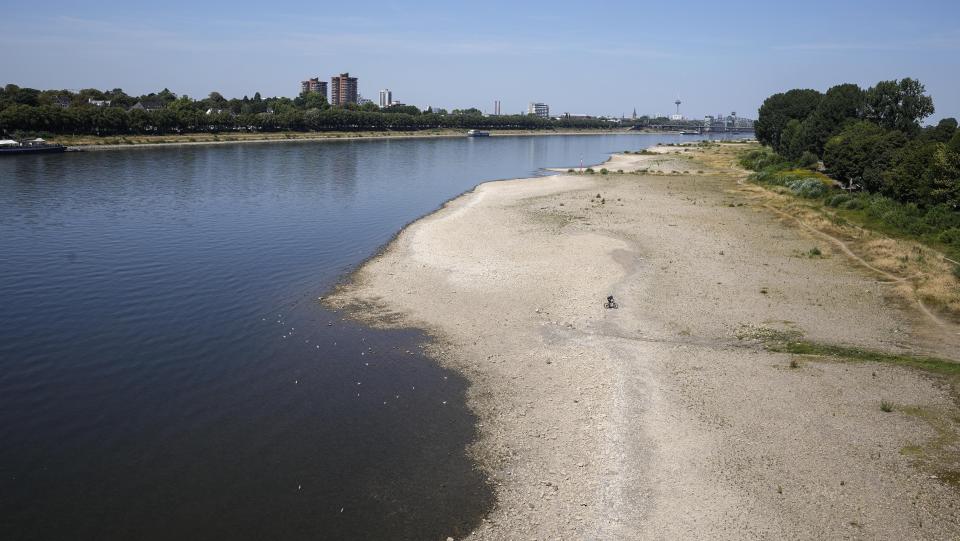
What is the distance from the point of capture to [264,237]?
40062 millimetres

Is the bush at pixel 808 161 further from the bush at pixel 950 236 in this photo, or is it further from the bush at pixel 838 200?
the bush at pixel 950 236

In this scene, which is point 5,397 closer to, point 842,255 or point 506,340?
point 506,340

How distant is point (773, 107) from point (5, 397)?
4452 inches

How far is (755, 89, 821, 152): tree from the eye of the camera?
9414cm

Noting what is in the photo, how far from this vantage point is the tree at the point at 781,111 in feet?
309

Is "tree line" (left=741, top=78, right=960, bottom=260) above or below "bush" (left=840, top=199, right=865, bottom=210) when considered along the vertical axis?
above

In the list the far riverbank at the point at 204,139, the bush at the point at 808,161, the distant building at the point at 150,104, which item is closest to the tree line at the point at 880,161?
the bush at the point at 808,161

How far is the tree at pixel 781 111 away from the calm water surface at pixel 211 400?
77404 mm

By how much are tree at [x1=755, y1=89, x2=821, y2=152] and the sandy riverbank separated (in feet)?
217

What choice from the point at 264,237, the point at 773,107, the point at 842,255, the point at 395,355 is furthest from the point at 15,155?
the point at 773,107

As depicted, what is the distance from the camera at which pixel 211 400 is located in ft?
59.3

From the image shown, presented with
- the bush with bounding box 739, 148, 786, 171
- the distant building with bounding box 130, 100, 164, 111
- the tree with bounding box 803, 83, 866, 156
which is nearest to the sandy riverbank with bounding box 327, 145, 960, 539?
the tree with bounding box 803, 83, 866, 156

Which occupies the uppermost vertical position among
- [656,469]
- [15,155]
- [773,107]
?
[773,107]

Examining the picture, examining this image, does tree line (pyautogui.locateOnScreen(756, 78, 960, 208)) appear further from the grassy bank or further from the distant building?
the distant building
